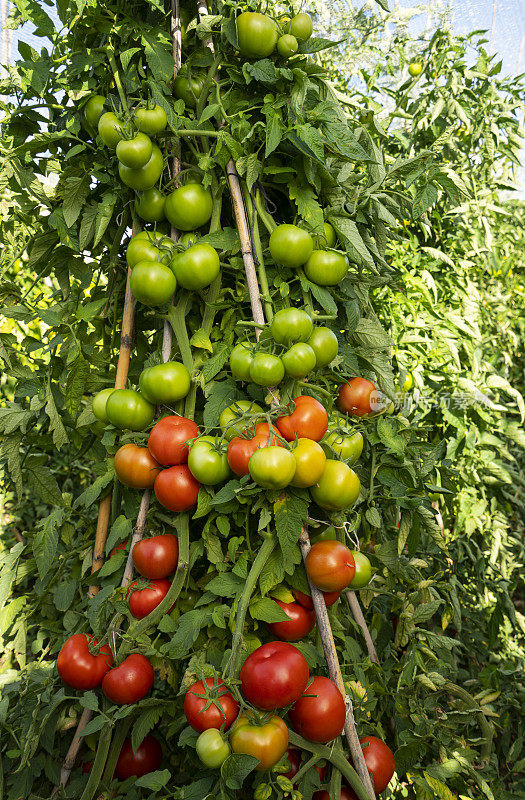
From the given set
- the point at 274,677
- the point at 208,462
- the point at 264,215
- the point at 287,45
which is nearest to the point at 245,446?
the point at 208,462

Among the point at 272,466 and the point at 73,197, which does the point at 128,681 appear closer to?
the point at 272,466

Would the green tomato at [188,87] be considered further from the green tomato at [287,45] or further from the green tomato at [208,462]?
the green tomato at [208,462]

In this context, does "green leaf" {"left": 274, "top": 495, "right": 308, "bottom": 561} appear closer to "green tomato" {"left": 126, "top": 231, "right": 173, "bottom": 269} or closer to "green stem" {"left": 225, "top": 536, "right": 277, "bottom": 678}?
"green stem" {"left": 225, "top": 536, "right": 277, "bottom": 678}

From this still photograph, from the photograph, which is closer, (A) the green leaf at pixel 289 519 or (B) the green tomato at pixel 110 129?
(A) the green leaf at pixel 289 519

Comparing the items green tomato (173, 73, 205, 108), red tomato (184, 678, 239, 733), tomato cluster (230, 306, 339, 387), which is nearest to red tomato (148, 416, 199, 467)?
tomato cluster (230, 306, 339, 387)

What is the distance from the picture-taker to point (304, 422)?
0.80 metres

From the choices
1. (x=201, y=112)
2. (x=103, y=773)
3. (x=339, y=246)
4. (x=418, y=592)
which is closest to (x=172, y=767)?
(x=103, y=773)

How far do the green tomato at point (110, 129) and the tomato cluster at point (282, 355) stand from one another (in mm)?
391

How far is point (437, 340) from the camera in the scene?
175 centimetres

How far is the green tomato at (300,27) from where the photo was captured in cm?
88

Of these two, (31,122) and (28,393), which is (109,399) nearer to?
(28,393)

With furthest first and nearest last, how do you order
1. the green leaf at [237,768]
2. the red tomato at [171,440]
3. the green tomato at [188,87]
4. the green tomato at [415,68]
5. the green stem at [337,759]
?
1. the green tomato at [415,68]
2. the green tomato at [188,87]
3. the red tomato at [171,440]
4. the green stem at [337,759]
5. the green leaf at [237,768]

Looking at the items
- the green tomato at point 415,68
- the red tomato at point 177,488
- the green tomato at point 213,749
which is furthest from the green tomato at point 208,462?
the green tomato at point 415,68

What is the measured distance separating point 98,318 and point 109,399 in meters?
0.23
